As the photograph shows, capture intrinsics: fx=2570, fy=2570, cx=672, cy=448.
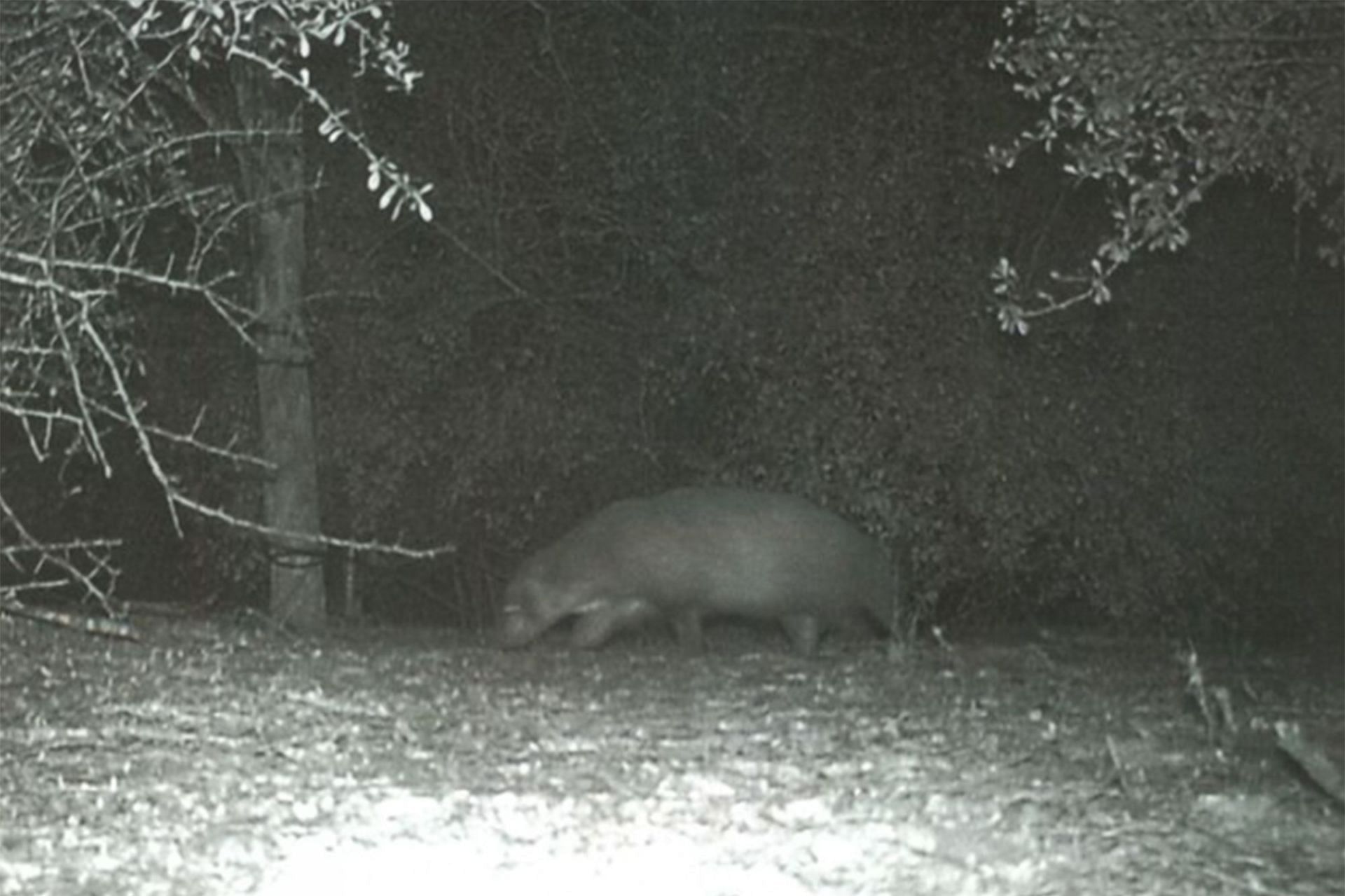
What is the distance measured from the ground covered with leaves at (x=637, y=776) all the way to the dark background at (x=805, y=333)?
254 cm

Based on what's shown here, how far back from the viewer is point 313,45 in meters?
10.5

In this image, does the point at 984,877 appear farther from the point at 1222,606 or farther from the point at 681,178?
the point at 1222,606

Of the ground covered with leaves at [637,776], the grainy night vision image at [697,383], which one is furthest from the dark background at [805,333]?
the ground covered with leaves at [637,776]

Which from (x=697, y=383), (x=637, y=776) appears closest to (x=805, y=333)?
(x=697, y=383)

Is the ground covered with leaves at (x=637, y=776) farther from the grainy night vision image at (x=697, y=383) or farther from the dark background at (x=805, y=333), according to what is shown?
the dark background at (x=805, y=333)

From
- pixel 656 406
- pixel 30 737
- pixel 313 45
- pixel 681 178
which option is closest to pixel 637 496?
pixel 656 406

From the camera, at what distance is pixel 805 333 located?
425 inches

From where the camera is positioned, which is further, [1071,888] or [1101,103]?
[1101,103]

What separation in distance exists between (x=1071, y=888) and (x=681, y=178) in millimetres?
6540

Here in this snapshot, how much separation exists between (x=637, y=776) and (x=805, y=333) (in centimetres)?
516

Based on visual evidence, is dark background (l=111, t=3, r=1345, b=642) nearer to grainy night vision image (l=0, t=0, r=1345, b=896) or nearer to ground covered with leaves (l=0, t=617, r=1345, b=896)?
grainy night vision image (l=0, t=0, r=1345, b=896)

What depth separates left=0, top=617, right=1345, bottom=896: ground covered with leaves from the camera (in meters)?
4.75

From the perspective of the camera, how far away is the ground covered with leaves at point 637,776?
15.6 ft

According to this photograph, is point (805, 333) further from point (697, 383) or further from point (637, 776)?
point (637, 776)
